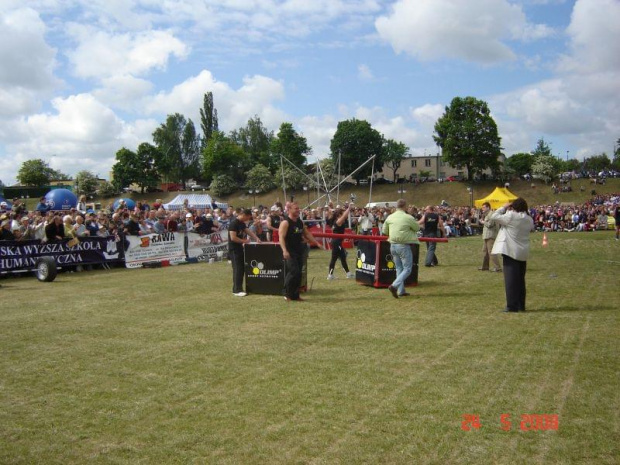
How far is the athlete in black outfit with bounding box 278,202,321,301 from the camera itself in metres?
10.5

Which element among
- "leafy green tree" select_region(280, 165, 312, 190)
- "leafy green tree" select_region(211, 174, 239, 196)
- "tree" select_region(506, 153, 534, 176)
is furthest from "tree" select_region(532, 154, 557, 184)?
"leafy green tree" select_region(211, 174, 239, 196)

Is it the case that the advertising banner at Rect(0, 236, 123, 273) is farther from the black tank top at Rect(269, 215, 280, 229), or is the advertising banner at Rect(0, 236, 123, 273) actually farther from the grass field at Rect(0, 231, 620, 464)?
the grass field at Rect(0, 231, 620, 464)

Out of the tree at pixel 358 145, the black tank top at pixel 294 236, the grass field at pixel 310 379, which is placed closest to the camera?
the grass field at pixel 310 379

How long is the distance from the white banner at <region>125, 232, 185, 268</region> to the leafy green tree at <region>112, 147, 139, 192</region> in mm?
77440

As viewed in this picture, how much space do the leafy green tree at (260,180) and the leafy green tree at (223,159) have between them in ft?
23.4

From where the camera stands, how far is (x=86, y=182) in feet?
297

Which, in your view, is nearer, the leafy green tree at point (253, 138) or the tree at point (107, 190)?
the tree at point (107, 190)

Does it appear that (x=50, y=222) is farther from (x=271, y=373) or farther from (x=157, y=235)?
(x=271, y=373)

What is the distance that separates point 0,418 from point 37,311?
5.67 meters

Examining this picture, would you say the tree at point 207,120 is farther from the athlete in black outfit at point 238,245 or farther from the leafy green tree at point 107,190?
the athlete in black outfit at point 238,245

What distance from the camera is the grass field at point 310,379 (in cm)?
413

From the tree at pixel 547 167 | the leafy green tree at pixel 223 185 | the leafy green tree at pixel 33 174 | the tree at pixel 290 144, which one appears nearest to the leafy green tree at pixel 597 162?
the tree at pixel 547 167
